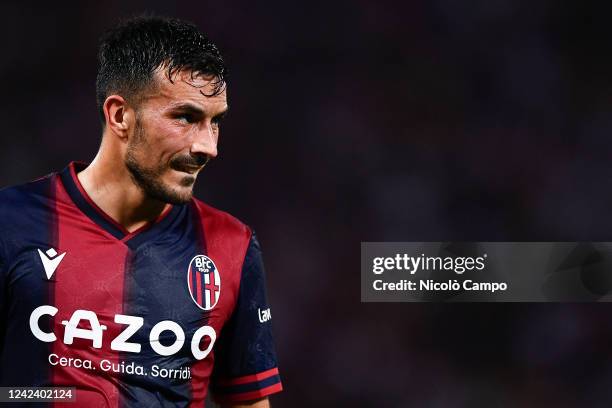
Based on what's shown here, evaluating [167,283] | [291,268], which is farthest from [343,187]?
[167,283]

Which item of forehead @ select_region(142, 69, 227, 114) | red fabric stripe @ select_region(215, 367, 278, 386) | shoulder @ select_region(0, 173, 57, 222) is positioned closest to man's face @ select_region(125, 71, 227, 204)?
forehead @ select_region(142, 69, 227, 114)

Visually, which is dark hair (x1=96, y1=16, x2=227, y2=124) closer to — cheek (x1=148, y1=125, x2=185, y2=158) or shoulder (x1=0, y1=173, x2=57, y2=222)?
cheek (x1=148, y1=125, x2=185, y2=158)

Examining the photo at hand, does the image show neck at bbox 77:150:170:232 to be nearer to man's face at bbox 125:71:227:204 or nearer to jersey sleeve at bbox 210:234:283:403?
man's face at bbox 125:71:227:204

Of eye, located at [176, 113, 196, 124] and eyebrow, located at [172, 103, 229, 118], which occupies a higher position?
eyebrow, located at [172, 103, 229, 118]

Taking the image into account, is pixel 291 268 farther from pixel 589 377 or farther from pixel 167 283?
pixel 167 283

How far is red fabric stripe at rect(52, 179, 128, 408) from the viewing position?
7.96ft

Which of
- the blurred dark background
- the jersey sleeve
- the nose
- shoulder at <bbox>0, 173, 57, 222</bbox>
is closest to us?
the nose

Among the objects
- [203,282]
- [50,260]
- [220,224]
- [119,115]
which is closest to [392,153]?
Result: [220,224]

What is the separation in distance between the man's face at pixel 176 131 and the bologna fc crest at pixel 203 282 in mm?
254

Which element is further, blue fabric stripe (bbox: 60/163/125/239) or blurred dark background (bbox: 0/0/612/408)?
blurred dark background (bbox: 0/0/612/408)

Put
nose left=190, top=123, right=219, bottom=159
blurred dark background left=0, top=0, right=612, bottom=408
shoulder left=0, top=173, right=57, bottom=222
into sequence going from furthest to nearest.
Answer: blurred dark background left=0, top=0, right=612, bottom=408 < shoulder left=0, top=173, right=57, bottom=222 < nose left=190, top=123, right=219, bottom=159

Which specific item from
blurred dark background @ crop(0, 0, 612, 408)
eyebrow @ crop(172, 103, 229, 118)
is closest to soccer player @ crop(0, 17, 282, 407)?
eyebrow @ crop(172, 103, 229, 118)

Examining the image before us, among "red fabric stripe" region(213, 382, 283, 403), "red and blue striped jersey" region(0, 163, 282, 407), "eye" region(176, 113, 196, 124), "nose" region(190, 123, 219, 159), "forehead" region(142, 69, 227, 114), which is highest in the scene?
"forehead" region(142, 69, 227, 114)

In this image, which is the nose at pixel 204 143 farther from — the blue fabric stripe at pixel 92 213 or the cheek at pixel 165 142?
the blue fabric stripe at pixel 92 213
